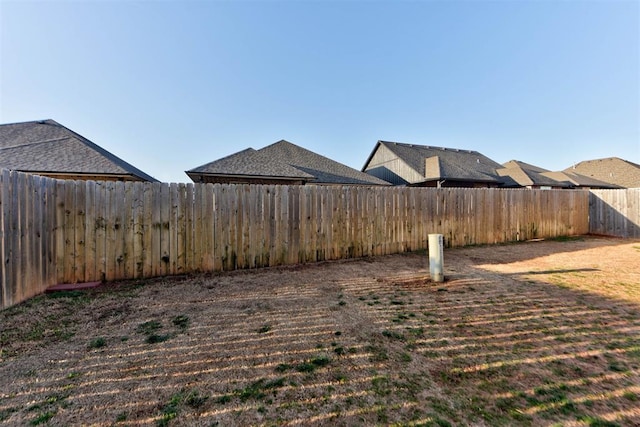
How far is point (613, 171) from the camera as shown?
26594 mm

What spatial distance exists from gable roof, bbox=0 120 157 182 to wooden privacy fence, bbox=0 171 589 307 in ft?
16.4

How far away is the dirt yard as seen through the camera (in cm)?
149

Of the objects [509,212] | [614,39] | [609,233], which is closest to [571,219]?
[609,233]

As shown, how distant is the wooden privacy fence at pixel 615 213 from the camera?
9156 mm

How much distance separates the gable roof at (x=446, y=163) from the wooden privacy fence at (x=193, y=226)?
493 inches

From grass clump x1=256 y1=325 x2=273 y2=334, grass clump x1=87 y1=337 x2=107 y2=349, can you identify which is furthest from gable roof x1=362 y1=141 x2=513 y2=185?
grass clump x1=87 y1=337 x2=107 y2=349

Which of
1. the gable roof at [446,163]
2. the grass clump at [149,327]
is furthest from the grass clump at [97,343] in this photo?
the gable roof at [446,163]

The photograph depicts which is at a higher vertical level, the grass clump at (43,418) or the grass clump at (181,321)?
the grass clump at (43,418)

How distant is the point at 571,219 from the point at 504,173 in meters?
14.8

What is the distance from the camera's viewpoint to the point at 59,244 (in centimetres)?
397

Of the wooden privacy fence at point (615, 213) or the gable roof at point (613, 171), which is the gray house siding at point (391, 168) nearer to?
the wooden privacy fence at point (615, 213)

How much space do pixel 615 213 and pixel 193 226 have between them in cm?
1463

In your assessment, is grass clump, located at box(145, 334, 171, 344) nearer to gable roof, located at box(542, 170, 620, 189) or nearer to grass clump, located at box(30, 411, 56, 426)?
grass clump, located at box(30, 411, 56, 426)

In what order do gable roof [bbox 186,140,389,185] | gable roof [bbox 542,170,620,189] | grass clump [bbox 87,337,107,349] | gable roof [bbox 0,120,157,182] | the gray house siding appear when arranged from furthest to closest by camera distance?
gable roof [bbox 542,170,620,189]
the gray house siding
gable roof [bbox 186,140,389,185]
gable roof [bbox 0,120,157,182]
grass clump [bbox 87,337,107,349]
